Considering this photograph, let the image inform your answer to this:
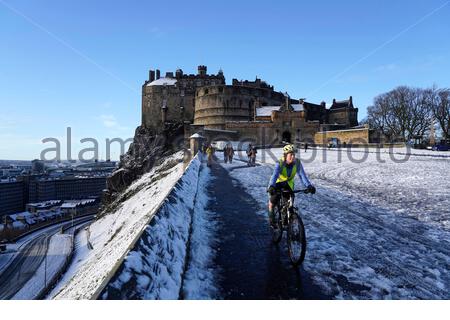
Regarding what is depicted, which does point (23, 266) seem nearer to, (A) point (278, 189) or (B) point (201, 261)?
(B) point (201, 261)

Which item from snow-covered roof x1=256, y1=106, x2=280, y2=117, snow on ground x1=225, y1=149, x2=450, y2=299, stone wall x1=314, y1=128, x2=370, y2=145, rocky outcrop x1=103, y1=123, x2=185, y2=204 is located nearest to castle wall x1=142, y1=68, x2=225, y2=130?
rocky outcrop x1=103, y1=123, x2=185, y2=204

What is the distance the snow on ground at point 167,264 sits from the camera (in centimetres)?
268

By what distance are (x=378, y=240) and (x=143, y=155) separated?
160 feet

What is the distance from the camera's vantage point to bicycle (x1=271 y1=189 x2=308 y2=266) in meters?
4.04

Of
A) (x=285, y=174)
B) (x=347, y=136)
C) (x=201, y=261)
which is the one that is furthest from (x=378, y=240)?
(x=347, y=136)

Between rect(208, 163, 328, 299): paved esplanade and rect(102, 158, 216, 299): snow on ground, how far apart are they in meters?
0.25

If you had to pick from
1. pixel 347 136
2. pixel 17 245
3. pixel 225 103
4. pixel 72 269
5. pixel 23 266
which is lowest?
pixel 17 245

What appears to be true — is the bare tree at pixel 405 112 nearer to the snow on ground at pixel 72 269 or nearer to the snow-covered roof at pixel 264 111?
the snow-covered roof at pixel 264 111

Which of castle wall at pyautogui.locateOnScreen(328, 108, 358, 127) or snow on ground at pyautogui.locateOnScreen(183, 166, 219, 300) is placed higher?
castle wall at pyautogui.locateOnScreen(328, 108, 358, 127)

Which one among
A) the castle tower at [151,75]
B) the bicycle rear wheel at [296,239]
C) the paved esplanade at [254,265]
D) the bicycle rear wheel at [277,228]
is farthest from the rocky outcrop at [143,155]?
the bicycle rear wheel at [296,239]

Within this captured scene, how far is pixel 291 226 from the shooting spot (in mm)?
4320

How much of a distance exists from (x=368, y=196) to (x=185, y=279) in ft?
28.0

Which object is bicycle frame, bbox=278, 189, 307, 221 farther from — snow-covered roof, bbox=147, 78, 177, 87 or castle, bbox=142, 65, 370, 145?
snow-covered roof, bbox=147, 78, 177, 87
